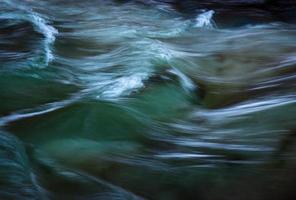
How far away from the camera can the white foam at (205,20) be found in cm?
490

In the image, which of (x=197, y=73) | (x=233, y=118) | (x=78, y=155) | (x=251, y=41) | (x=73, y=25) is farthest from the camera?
(x=73, y=25)

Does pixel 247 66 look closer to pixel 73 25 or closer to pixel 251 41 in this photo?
pixel 251 41

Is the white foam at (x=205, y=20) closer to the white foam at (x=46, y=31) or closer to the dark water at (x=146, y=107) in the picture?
the dark water at (x=146, y=107)

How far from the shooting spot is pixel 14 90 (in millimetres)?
3252

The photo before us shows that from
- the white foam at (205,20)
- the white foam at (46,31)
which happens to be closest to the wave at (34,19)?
the white foam at (46,31)

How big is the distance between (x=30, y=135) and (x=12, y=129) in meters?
0.14

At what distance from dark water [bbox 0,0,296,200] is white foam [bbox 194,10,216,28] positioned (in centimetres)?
1

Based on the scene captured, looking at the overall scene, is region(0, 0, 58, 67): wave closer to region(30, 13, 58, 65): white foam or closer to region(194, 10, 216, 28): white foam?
region(30, 13, 58, 65): white foam

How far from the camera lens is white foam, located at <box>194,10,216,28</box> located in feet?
16.1

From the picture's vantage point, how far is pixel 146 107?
10.0 ft

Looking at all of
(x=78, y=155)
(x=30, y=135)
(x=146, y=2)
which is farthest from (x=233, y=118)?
(x=146, y=2)

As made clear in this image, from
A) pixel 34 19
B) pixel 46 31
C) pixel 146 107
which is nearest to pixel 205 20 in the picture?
pixel 46 31

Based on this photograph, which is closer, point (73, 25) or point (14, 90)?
point (14, 90)

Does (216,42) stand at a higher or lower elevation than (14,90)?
higher
